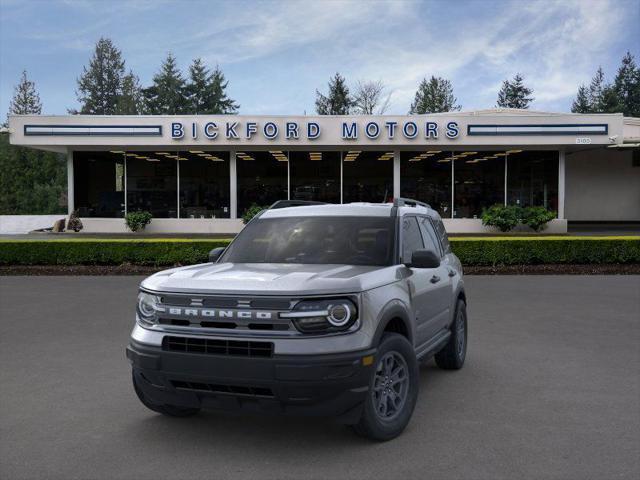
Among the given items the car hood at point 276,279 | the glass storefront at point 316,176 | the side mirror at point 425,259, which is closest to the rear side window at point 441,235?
the side mirror at point 425,259

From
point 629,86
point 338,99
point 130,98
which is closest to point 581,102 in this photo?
point 629,86

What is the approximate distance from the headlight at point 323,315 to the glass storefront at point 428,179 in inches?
968

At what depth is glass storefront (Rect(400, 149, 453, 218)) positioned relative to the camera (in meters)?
28.3

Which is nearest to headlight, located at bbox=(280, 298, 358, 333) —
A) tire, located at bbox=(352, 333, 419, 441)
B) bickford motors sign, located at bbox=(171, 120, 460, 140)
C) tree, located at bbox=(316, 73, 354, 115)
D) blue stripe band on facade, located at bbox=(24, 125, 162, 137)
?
tire, located at bbox=(352, 333, 419, 441)

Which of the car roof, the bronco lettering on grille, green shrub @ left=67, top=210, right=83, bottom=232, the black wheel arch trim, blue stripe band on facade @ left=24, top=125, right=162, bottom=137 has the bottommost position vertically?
the black wheel arch trim

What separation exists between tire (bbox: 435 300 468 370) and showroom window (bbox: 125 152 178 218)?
2304 cm

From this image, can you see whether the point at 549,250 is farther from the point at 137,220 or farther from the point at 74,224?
the point at 74,224

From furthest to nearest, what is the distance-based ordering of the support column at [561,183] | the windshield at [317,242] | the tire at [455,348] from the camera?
the support column at [561,183] → the tire at [455,348] → the windshield at [317,242]

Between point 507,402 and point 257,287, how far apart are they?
107 inches

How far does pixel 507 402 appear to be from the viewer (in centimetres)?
552

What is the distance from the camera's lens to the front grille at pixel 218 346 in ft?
13.4

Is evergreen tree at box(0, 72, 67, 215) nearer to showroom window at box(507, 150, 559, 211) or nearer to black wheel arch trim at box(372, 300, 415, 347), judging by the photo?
showroom window at box(507, 150, 559, 211)

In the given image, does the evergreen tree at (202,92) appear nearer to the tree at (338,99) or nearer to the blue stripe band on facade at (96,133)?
the tree at (338,99)

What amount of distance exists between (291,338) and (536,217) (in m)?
24.1
